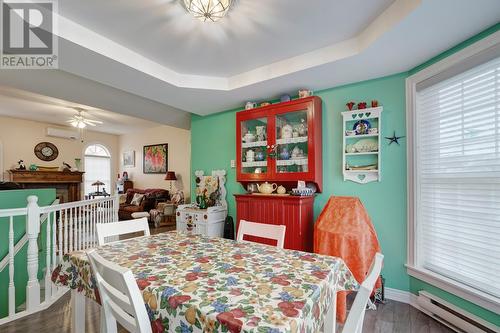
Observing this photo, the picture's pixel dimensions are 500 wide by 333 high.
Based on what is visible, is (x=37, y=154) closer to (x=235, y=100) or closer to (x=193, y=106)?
(x=193, y=106)

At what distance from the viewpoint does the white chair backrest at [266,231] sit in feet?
4.89

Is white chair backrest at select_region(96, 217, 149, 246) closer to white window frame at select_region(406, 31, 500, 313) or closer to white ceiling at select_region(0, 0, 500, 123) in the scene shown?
white ceiling at select_region(0, 0, 500, 123)

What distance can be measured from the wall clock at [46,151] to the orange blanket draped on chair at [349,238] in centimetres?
712

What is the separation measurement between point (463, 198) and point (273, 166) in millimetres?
1690

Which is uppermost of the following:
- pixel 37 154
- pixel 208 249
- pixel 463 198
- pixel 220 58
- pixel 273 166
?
pixel 220 58

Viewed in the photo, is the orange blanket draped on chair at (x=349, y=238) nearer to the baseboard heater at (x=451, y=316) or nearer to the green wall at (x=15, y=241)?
the baseboard heater at (x=451, y=316)

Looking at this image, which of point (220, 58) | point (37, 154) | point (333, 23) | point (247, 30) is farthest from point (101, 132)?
point (333, 23)

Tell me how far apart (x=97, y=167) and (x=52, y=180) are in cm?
151

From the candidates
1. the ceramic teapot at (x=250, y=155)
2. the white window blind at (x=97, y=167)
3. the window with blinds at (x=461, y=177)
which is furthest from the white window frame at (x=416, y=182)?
the white window blind at (x=97, y=167)

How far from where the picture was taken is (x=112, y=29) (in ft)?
5.96

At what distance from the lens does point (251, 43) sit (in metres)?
2.03

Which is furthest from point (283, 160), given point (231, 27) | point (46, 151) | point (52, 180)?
point (46, 151)

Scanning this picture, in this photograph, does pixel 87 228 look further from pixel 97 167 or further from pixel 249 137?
pixel 97 167

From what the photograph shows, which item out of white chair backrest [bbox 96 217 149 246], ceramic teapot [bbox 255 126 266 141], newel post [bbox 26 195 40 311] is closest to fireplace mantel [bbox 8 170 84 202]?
newel post [bbox 26 195 40 311]
